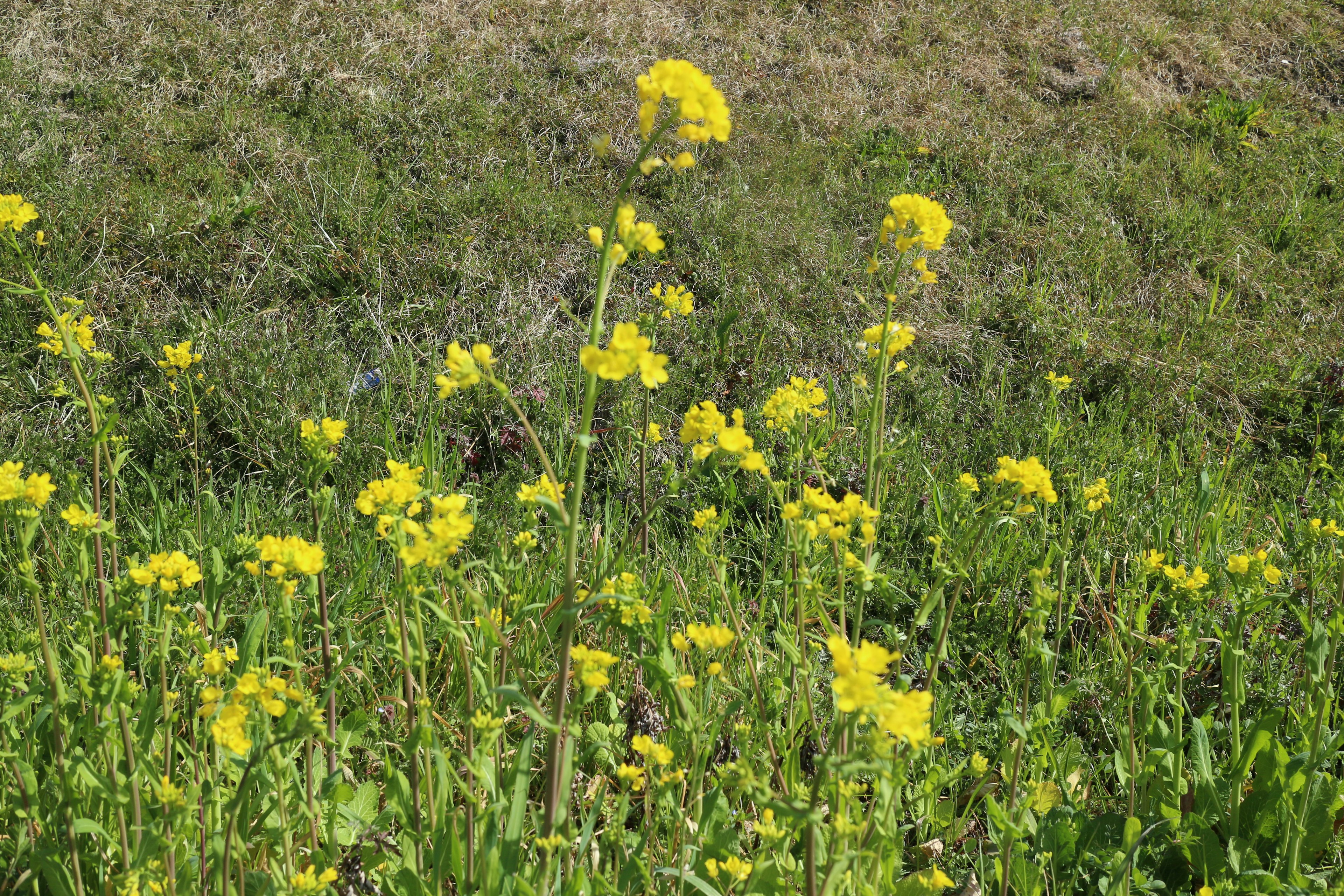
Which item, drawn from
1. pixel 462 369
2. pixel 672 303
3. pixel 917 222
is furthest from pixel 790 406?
pixel 462 369

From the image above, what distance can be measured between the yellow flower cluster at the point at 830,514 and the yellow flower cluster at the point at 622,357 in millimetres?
342

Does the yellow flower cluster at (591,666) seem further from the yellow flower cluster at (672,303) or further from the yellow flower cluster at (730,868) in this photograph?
the yellow flower cluster at (672,303)

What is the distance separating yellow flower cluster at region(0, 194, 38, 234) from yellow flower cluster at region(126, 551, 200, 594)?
2.17ft

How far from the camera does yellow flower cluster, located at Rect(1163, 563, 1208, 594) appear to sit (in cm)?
184

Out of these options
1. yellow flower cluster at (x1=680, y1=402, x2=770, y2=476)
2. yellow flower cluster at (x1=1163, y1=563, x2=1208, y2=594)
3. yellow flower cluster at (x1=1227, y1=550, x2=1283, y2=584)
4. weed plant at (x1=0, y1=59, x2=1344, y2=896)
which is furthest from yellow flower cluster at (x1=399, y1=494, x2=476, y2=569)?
yellow flower cluster at (x1=1227, y1=550, x2=1283, y2=584)

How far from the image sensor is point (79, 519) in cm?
154

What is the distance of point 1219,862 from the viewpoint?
1897 mm

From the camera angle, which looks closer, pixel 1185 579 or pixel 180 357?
pixel 1185 579

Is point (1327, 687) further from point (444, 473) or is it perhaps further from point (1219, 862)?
point (444, 473)

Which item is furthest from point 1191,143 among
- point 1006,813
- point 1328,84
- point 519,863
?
point 519,863

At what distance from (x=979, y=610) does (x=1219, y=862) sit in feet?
3.26

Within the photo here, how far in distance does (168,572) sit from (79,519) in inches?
8.6

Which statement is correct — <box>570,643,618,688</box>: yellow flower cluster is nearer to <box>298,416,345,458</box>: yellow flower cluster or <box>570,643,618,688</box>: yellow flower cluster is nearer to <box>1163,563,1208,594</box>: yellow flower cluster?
<box>298,416,345,458</box>: yellow flower cluster

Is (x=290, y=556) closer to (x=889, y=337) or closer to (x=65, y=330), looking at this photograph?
(x=65, y=330)
